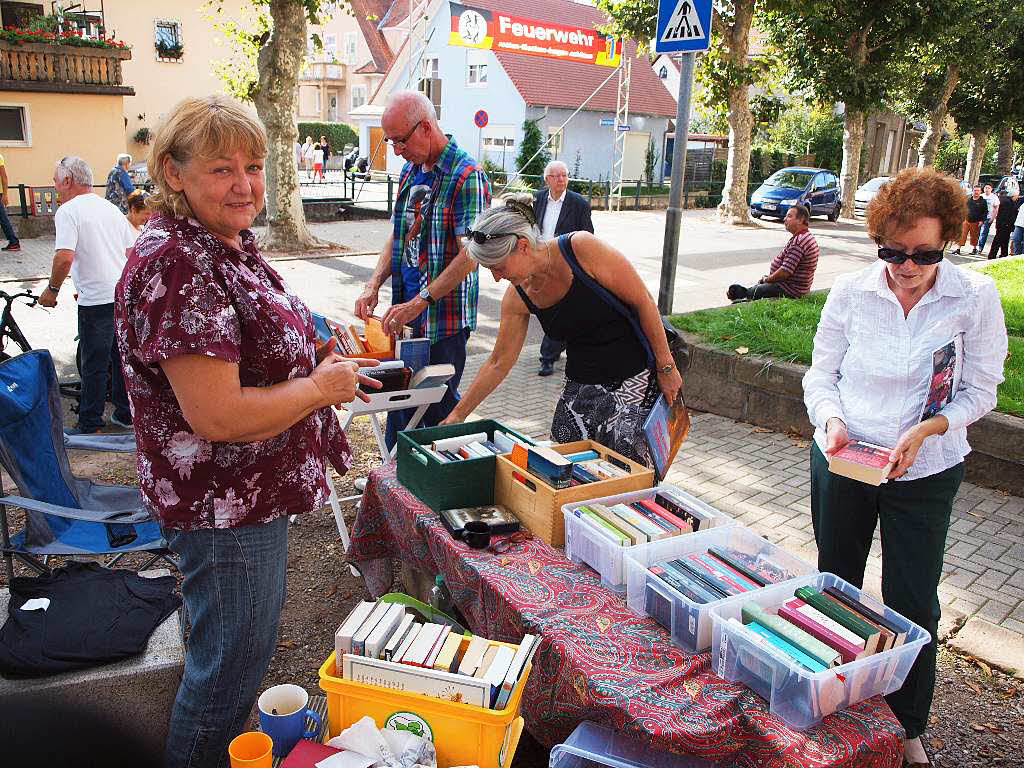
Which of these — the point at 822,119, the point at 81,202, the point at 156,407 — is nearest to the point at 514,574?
the point at 156,407

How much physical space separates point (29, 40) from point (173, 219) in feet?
65.8

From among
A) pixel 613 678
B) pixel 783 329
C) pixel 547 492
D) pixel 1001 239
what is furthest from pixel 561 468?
pixel 1001 239

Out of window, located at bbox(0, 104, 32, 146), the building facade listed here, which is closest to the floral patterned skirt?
window, located at bbox(0, 104, 32, 146)

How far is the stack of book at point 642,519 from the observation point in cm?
238

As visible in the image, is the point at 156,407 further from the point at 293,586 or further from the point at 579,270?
the point at 293,586

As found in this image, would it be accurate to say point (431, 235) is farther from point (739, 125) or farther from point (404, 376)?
point (739, 125)

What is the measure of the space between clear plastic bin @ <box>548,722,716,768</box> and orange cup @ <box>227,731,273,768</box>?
0.70m

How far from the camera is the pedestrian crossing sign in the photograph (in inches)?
247

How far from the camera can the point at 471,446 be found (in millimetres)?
2984

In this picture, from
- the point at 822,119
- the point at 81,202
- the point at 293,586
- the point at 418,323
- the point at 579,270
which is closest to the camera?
the point at 579,270

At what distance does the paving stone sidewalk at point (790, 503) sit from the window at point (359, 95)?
1791 inches

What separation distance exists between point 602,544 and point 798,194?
23822mm

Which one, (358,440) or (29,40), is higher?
(29,40)

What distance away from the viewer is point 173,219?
5.97 ft
